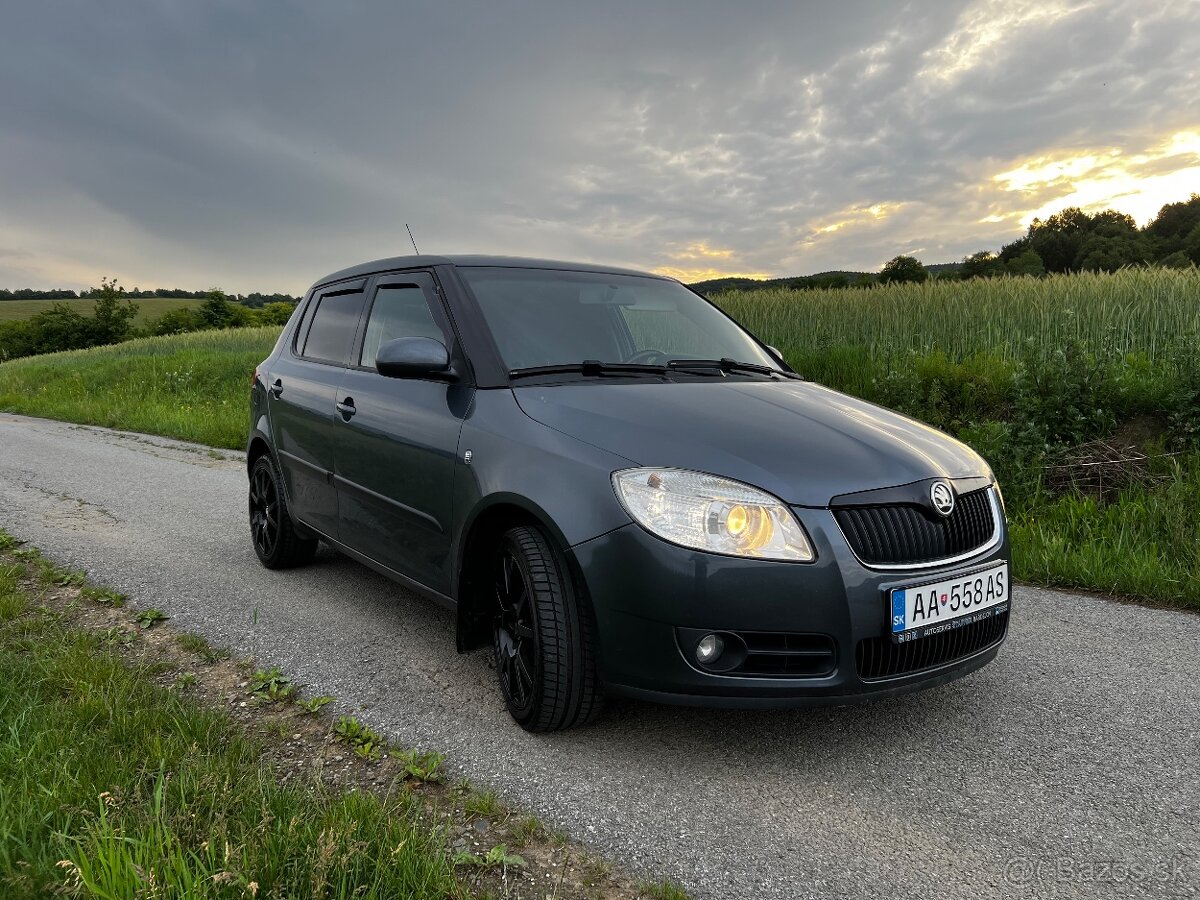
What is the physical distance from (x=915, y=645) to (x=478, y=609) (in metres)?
1.56

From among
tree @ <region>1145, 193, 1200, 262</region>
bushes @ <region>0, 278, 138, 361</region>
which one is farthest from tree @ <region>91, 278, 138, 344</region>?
tree @ <region>1145, 193, 1200, 262</region>

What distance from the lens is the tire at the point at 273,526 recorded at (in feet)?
16.0

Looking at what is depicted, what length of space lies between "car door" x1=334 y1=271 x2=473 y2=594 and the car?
0.01 metres

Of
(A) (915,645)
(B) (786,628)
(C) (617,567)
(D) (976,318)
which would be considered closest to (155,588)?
(C) (617,567)

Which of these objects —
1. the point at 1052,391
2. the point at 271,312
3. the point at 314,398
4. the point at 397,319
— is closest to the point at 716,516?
the point at 397,319

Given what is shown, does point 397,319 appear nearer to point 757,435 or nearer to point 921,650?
point 757,435

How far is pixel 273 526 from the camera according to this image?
16.3 ft

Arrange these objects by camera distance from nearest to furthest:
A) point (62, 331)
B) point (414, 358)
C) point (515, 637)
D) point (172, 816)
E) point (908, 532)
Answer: point (172, 816)
point (908, 532)
point (515, 637)
point (414, 358)
point (62, 331)

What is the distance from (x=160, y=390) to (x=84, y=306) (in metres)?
90.4

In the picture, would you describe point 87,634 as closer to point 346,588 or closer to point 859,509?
point 346,588

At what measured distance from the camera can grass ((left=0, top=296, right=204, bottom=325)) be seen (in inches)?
3671

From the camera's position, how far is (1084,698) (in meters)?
3.22

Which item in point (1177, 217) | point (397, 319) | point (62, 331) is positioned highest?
point (1177, 217)

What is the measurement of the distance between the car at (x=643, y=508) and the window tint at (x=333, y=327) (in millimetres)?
442
